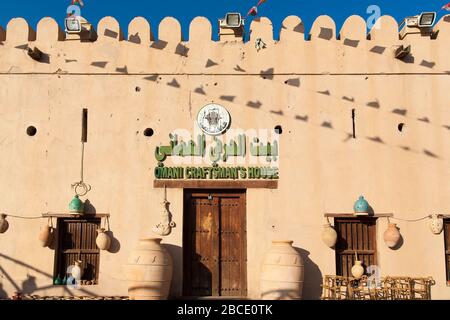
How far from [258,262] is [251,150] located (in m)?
2.21

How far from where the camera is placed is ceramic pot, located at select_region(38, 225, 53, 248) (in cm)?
1071

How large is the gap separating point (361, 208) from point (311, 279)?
5.49 ft

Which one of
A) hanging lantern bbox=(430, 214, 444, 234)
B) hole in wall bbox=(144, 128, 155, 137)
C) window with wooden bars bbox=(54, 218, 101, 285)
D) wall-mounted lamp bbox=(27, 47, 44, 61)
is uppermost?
wall-mounted lamp bbox=(27, 47, 44, 61)

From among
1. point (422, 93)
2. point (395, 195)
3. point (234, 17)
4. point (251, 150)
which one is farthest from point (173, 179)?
point (422, 93)

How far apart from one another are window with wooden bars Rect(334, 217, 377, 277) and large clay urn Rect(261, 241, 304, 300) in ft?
3.78

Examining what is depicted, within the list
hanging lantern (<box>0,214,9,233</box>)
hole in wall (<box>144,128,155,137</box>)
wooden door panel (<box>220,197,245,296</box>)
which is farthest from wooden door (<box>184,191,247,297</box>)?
hanging lantern (<box>0,214,9,233</box>)

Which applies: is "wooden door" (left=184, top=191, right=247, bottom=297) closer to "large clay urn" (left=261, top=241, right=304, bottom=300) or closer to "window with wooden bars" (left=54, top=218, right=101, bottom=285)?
"large clay urn" (left=261, top=241, right=304, bottom=300)

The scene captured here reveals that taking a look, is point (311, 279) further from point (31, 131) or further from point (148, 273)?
point (31, 131)

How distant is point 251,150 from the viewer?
11.3 meters

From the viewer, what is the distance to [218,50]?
11594 millimetres

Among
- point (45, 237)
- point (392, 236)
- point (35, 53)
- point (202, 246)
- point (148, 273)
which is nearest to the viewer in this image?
point (148, 273)

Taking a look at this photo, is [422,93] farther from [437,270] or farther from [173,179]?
[173,179]

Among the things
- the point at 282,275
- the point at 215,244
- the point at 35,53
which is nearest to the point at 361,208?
the point at 282,275

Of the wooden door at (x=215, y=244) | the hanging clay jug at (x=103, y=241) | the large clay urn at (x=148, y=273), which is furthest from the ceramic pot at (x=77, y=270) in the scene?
the wooden door at (x=215, y=244)
